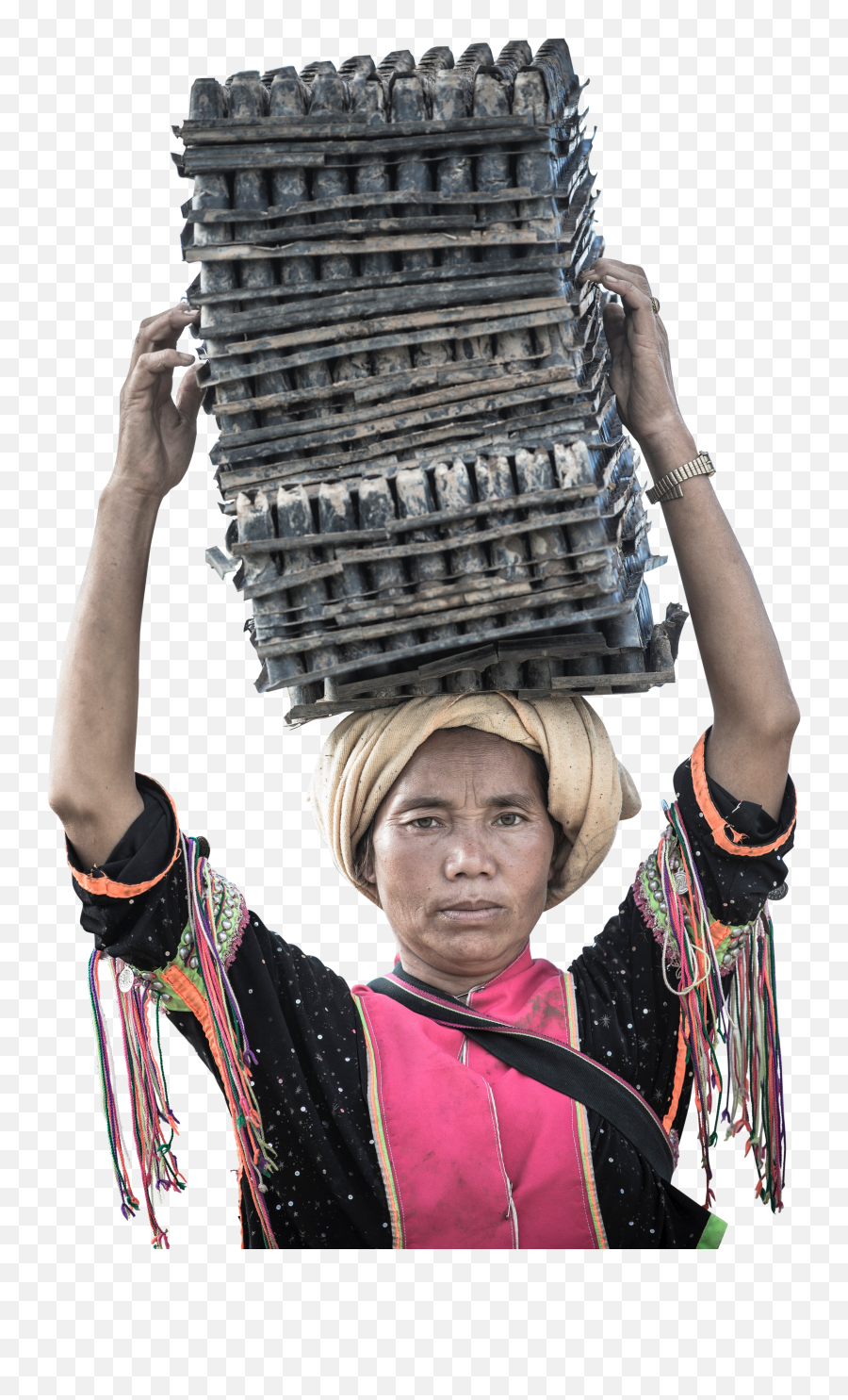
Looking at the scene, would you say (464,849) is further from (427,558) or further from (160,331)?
(160,331)

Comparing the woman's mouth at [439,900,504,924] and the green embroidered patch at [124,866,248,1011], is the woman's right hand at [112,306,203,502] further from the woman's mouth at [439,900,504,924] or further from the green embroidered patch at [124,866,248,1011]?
the woman's mouth at [439,900,504,924]

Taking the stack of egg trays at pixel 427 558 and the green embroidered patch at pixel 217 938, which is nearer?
the stack of egg trays at pixel 427 558

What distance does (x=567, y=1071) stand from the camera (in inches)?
105

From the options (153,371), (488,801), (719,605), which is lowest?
(488,801)

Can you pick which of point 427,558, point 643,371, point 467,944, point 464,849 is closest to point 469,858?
point 464,849

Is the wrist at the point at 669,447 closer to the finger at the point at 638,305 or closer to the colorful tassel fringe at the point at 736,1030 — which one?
the finger at the point at 638,305

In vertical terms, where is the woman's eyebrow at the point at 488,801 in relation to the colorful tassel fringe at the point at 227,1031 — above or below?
above

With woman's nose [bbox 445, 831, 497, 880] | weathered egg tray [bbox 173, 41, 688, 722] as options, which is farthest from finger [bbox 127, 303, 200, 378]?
woman's nose [bbox 445, 831, 497, 880]

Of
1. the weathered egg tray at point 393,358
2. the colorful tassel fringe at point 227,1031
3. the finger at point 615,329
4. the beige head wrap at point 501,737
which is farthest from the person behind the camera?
the finger at point 615,329

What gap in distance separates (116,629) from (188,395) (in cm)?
46

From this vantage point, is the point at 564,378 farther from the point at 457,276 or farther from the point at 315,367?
the point at 315,367

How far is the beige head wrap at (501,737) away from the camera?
266 cm

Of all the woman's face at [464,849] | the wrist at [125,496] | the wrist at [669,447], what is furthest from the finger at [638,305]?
the wrist at [125,496]

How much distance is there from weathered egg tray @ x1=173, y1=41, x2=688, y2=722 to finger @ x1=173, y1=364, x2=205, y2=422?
25cm
